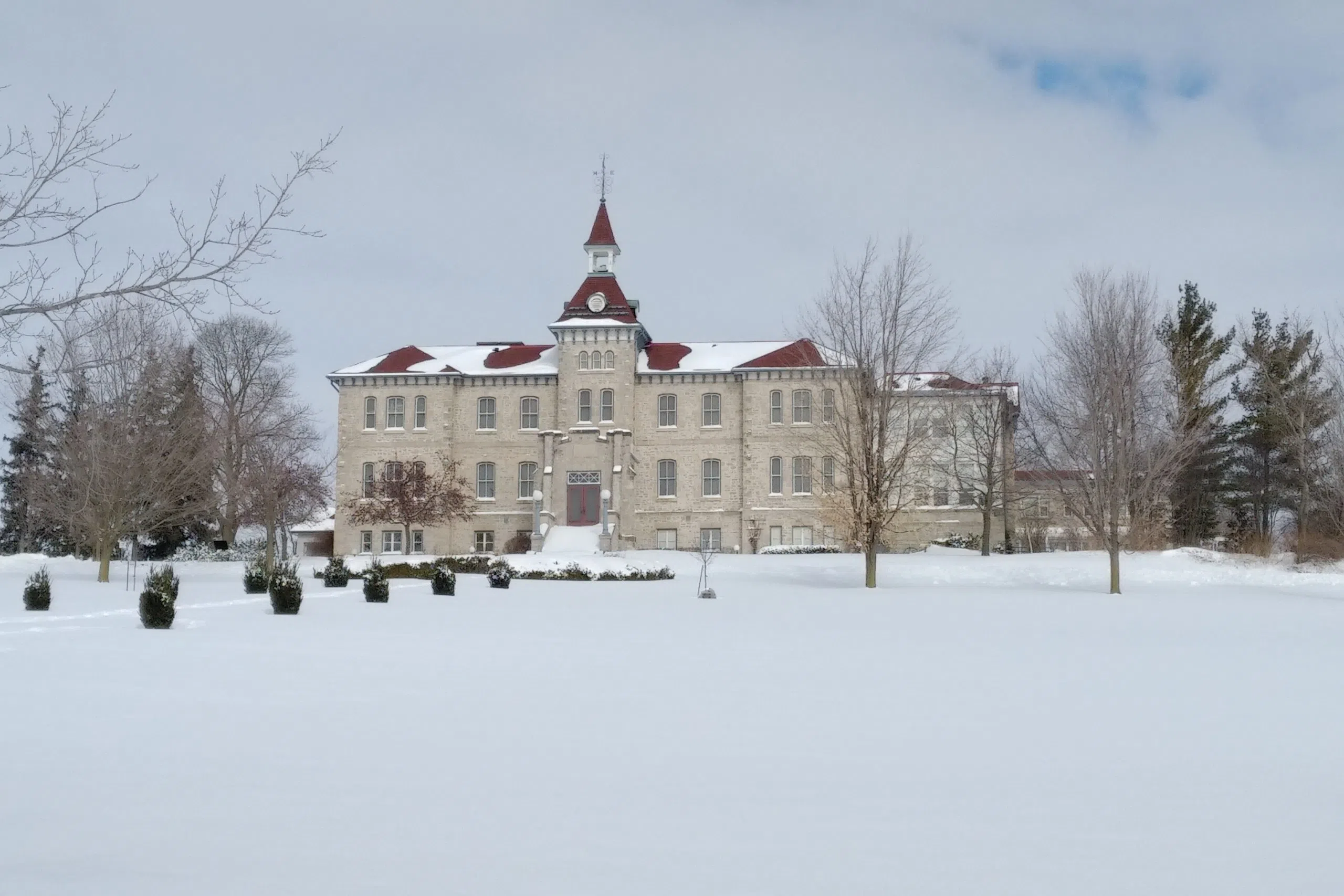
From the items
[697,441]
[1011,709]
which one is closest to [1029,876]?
[1011,709]

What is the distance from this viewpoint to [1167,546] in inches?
1598

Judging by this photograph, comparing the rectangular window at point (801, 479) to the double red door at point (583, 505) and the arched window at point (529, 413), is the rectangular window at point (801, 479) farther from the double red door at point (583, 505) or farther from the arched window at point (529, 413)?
the arched window at point (529, 413)

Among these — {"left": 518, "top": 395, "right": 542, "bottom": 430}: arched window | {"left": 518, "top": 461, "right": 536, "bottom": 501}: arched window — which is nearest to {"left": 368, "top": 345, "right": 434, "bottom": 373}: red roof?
{"left": 518, "top": 395, "right": 542, "bottom": 430}: arched window

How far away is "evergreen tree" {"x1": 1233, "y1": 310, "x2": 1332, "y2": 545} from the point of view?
124 feet

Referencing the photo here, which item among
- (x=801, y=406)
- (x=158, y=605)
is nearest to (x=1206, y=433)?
(x=801, y=406)

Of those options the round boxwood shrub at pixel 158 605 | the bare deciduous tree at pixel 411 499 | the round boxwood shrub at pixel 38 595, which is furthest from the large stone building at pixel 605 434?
the round boxwood shrub at pixel 158 605

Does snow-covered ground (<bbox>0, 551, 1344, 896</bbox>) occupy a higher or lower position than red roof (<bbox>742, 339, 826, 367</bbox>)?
lower

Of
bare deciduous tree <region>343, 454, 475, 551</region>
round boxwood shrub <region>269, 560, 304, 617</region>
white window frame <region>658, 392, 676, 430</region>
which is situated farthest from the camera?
white window frame <region>658, 392, 676, 430</region>

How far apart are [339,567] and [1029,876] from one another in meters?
24.4

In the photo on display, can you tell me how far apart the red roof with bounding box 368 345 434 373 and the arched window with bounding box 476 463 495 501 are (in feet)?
17.9

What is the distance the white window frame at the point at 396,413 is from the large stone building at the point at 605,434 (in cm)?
7

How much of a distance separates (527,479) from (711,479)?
26.5 ft

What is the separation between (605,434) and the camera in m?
46.2

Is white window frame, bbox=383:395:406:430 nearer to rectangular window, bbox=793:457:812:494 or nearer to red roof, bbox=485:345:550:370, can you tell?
red roof, bbox=485:345:550:370
